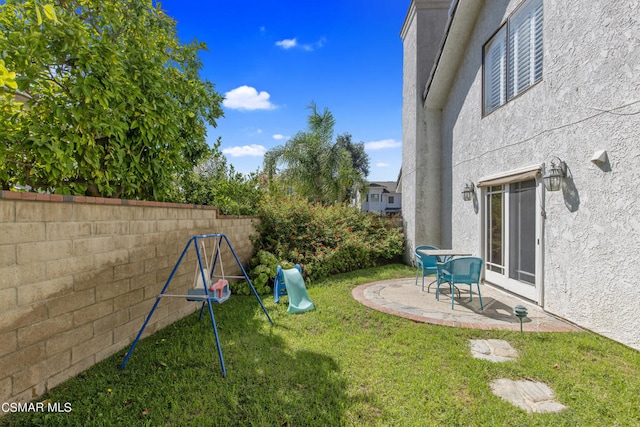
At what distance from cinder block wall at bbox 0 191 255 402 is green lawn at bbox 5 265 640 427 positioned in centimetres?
31

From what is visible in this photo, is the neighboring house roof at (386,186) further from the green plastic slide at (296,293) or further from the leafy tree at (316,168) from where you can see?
the green plastic slide at (296,293)

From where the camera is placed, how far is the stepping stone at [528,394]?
10.4ft

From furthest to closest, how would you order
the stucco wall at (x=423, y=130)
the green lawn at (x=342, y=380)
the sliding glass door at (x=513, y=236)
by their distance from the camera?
the stucco wall at (x=423, y=130), the sliding glass door at (x=513, y=236), the green lawn at (x=342, y=380)

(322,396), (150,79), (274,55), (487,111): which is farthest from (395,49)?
(322,396)

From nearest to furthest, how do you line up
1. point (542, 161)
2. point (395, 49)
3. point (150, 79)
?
1. point (150, 79)
2. point (542, 161)
3. point (395, 49)

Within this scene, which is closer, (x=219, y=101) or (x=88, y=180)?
(x=88, y=180)

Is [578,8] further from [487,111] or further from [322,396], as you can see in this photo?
[322,396]

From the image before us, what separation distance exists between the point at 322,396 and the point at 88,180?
4334 millimetres

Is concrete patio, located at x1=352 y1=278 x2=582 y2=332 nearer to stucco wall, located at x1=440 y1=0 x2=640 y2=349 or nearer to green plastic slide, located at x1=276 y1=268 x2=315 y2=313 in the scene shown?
stucco wall, located at x1=440 y1=0 x2=640 y2=349

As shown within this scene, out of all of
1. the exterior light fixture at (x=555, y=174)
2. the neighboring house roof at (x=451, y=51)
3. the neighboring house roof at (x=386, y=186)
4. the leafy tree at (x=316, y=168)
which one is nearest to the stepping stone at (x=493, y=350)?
the exterior light fixture at (x=555, y=174)

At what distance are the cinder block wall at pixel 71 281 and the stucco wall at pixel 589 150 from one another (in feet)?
23.2

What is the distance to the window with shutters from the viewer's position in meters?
6.55

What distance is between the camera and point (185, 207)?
6289mm

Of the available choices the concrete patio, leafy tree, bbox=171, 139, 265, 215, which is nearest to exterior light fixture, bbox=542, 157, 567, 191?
the concrete patio
